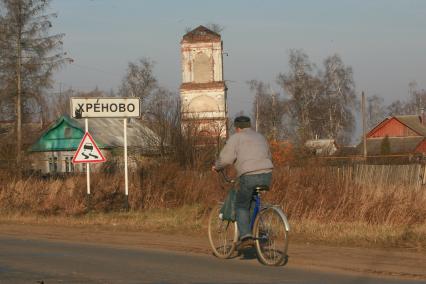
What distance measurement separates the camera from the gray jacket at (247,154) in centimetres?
987

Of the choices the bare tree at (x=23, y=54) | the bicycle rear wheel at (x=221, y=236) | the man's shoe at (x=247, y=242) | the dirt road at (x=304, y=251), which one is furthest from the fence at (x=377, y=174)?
the bare tree at (x=23, y=54)

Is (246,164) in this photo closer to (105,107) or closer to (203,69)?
(105,107)

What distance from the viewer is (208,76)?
2018 inches

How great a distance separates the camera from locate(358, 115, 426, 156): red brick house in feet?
256

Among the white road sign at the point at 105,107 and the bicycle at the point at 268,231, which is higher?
the white road sign at the point at 105,107

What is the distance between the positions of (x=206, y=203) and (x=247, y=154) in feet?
34.4

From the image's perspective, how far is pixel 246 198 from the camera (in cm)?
1002

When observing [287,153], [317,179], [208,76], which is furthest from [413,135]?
[317,179]

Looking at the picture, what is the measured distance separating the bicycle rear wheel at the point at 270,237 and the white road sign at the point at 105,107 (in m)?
9.87

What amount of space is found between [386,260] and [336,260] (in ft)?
2.42

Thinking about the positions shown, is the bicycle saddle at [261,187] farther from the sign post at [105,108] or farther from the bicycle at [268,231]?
the sign post at [105,108]

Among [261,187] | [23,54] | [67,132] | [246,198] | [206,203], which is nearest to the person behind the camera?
[261,187]

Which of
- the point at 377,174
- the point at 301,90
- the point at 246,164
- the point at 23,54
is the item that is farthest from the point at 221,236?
the point at 301,90

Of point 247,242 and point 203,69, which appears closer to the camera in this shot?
point 247,242
